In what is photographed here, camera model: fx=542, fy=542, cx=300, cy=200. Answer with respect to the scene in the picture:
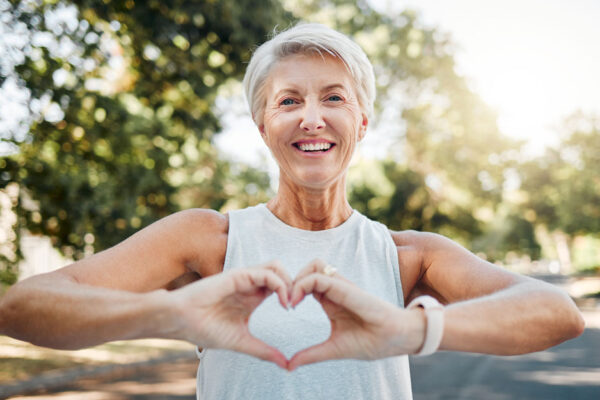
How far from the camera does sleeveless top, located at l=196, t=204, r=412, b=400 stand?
65.9 inches

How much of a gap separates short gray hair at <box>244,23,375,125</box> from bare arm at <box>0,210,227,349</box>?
0.50m

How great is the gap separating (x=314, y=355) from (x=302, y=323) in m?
0.42

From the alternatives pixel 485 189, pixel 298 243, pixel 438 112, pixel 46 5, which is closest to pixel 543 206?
pixel 485 189

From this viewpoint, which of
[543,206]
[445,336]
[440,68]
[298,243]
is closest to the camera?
[445,336]

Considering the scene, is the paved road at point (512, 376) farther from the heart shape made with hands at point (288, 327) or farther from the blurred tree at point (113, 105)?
the heart shape made with hands at point (288, 327)

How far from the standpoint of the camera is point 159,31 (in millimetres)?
9883

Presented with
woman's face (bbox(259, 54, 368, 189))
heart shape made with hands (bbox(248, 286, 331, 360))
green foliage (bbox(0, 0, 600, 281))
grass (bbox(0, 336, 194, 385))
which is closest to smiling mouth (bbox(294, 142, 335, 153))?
woman's face (bbox(259, 54, 368, 189))

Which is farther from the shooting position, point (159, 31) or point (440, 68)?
point (440, 68)

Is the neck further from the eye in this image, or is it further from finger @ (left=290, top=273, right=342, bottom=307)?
finger @ (left=290, top=273, right=342, bottom=307)

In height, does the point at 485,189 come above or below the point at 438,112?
below

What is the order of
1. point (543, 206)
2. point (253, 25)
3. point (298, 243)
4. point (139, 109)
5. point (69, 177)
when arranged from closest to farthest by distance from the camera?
point (298, 243) < point (69, 177) < point (253, 25) < point (139, 109) < point (543, 206)

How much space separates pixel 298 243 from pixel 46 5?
8434 mm

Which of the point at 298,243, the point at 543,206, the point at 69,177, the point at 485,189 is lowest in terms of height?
the point at 298,243

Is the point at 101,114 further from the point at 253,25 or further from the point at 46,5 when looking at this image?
the point at 253,25
